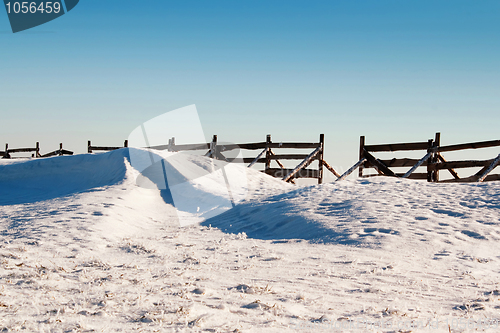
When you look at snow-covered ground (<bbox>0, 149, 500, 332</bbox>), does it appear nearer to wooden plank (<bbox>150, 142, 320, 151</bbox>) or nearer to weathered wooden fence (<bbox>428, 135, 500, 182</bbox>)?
weathered wooden fence (<bbox>428, 135, 500, 182</bbox>)

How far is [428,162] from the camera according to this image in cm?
1134

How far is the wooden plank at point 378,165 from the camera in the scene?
11719mm

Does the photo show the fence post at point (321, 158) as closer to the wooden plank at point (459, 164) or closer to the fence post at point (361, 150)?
the fence post at point (361, 150)

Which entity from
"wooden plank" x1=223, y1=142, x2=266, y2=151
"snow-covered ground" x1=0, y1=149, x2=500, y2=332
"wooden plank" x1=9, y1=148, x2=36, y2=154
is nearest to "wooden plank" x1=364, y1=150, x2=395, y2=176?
"snow-covered ground" x1=0, y1=149, x2=500, y2=332

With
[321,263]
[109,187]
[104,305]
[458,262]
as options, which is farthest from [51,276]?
[109,187]

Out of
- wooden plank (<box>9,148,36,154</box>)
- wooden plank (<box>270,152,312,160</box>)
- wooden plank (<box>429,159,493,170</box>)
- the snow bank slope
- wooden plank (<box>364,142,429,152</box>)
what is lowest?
the snow bank slope

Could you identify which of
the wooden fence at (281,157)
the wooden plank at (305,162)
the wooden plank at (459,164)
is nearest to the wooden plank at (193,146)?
the wooden fence at (281,157)

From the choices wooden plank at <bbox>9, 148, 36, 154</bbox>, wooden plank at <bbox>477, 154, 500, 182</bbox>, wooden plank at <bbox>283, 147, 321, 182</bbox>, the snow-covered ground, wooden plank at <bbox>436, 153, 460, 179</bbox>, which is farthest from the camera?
wooden plank at <bbox>9, 148, 36, 154</bbox>

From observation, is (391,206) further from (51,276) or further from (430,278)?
(51,276)

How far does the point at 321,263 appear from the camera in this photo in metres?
4.24

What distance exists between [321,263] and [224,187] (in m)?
5.68

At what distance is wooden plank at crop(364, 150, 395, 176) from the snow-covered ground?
303 cm

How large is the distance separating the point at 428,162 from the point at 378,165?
1.51 m

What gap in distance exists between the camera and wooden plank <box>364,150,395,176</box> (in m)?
11.7
